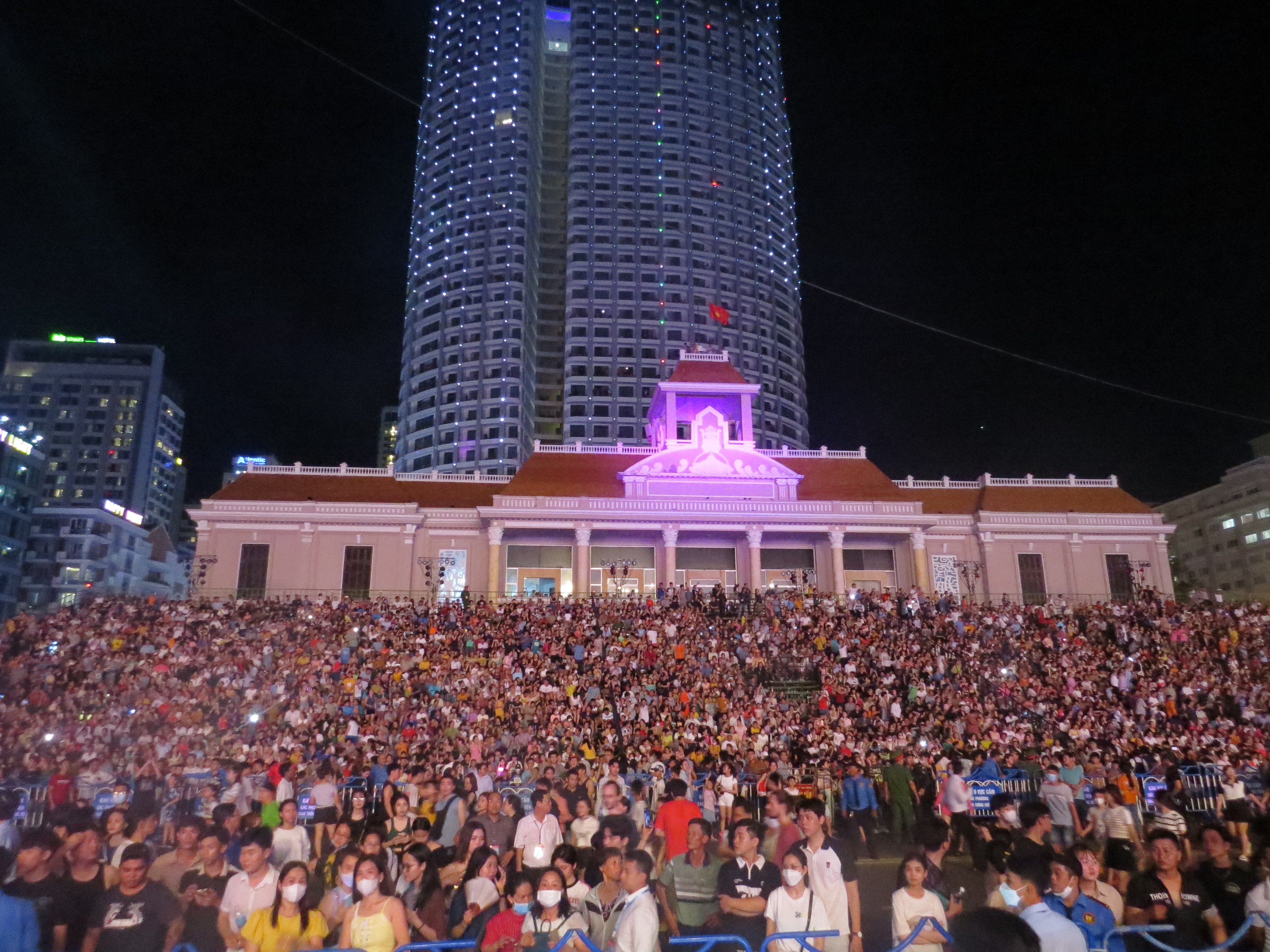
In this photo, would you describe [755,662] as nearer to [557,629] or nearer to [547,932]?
[557,629]

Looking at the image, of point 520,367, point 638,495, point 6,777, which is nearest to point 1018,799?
point 6,777

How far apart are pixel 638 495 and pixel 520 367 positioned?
53.1 meters

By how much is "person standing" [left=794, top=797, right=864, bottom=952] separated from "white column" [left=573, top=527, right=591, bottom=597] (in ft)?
93.4

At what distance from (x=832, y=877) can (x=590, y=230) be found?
9161 centimetres

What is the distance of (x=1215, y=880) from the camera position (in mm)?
7309

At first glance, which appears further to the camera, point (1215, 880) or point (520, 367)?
point (520, 367)

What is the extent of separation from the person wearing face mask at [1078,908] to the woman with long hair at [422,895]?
4868 mm

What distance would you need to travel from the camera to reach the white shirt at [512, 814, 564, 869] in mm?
8953

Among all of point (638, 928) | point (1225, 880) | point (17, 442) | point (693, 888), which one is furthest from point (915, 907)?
point (17, 442)

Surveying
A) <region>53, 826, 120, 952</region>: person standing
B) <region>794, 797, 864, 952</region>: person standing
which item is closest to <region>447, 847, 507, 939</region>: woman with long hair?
<region>794, 797, 864, 952</region>: person standing

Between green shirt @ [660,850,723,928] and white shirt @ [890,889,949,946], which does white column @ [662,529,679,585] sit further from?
white shirt @ [890,889,949,946]

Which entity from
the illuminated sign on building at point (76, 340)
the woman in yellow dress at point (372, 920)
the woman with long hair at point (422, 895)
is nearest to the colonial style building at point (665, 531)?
the woman with long hair at point (422, 895)

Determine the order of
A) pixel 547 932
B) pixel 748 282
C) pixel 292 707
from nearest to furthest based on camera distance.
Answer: pixel 547 932 → pixel 292 707 → pixel 748 282

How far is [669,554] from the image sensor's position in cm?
3656
